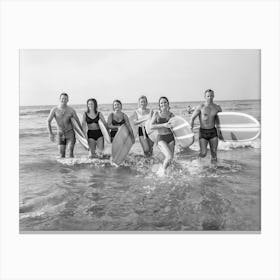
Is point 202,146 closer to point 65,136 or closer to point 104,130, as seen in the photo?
point 104,130

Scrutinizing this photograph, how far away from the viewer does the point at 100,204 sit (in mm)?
3348

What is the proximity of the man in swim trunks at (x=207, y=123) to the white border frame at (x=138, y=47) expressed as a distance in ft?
1.57

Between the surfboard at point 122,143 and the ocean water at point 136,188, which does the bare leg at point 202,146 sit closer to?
the ocean water at point 136,188

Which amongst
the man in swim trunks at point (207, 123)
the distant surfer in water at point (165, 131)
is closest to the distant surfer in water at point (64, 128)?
the distant surfer in water at point (165, 131)

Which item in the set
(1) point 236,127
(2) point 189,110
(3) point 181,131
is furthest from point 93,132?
(1) point 236,127

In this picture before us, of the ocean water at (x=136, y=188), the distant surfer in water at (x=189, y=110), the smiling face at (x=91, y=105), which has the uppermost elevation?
the smiling face at (x=91, y=105)

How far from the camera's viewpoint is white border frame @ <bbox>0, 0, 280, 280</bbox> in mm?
3314

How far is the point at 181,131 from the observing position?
3.42 meters

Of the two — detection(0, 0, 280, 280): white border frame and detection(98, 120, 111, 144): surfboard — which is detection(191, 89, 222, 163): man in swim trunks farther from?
detection(98, 120, 111, 144): surfboard

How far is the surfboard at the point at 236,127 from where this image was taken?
339 centimetres

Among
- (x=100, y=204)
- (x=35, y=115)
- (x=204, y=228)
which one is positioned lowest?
(x=204, y=228)
